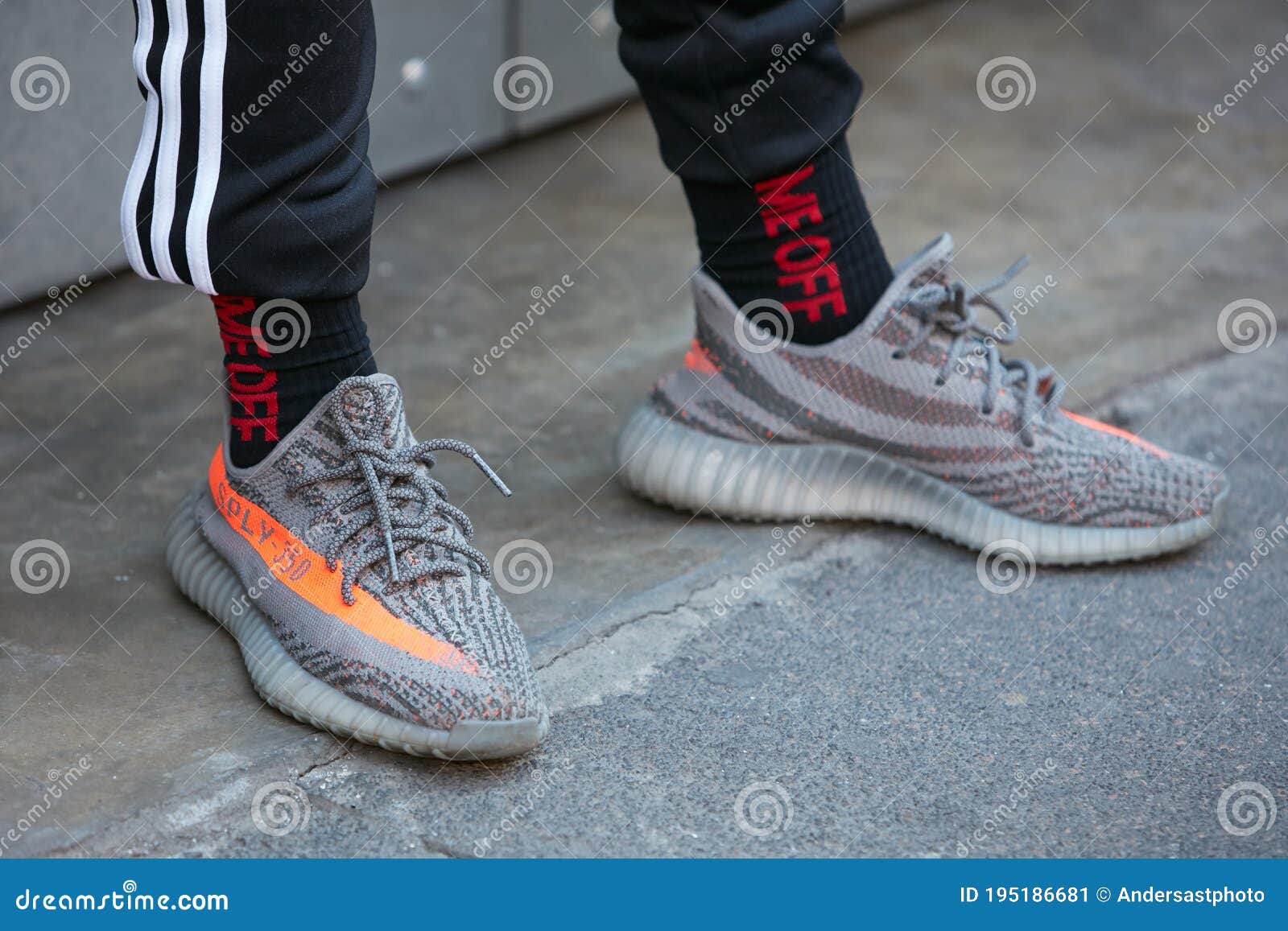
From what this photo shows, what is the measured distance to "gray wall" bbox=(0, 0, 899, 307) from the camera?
2.12 meters

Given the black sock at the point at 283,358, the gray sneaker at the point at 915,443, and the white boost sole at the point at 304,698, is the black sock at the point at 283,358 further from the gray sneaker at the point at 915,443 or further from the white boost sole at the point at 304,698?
the gray sneaker at the point at 915,443

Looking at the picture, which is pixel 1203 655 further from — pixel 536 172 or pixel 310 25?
pixel 536 172

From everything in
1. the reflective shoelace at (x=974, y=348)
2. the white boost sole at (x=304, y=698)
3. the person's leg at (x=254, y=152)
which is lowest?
the white boost sole at (x=304, y=698)

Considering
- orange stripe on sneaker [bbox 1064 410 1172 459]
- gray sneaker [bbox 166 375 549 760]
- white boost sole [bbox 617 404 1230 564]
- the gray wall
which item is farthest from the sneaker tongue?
the gray wall

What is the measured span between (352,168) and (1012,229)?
Answer: 5.38 ft

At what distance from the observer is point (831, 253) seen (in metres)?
1.59

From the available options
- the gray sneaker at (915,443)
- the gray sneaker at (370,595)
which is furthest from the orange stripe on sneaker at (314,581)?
the gray sneaker at (915,443)

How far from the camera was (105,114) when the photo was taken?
2.22m

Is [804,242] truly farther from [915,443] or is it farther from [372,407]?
[372,407]

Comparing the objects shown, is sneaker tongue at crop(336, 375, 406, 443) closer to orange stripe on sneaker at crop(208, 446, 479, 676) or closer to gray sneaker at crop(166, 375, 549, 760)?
gray sneaker at crop(166, 375, 549, 760)

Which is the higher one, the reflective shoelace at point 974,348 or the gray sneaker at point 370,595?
the reflective shoelace at point 974,348

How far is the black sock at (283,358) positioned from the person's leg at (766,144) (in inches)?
18.0

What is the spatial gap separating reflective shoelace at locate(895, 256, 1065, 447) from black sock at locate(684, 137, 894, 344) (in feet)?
0.21

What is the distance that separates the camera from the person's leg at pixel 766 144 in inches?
59.5
